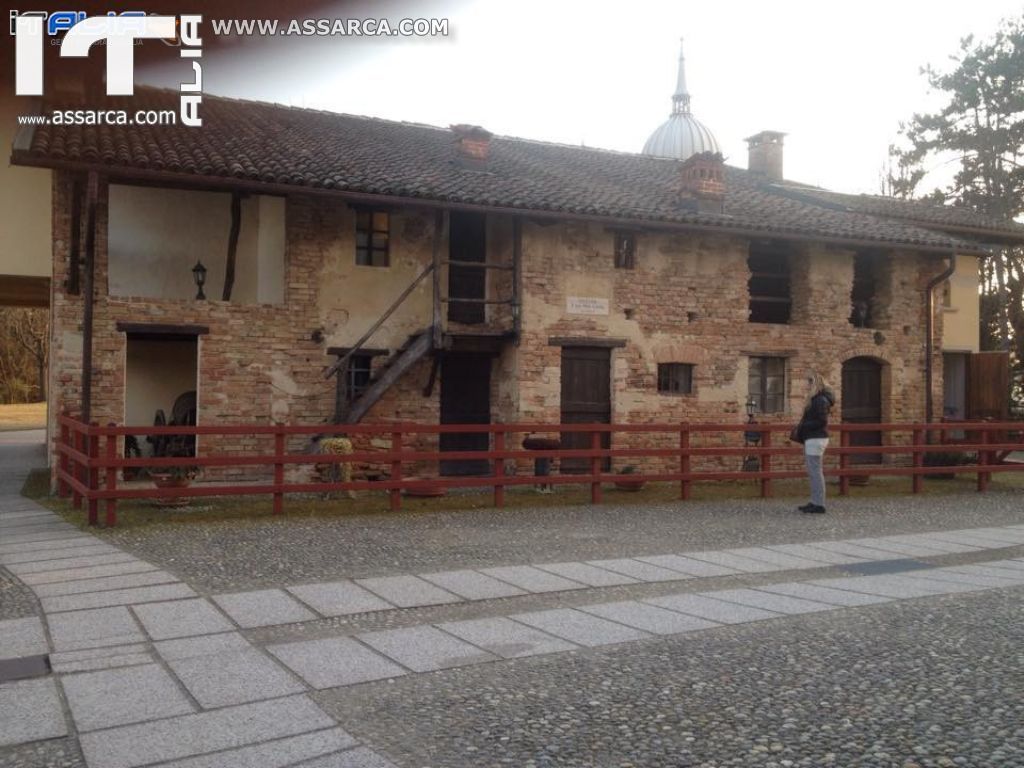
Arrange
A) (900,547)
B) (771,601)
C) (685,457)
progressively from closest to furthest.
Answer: (771,601), (900,547), (685,457)

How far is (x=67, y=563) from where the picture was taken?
6.98 meters

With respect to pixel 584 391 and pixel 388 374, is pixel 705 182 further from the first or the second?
pixel 388 374

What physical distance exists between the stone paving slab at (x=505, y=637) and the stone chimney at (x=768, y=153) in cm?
2161

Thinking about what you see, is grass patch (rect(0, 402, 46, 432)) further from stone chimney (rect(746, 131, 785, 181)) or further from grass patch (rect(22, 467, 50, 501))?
stone chimney (rect(746, 131, 785, 181))

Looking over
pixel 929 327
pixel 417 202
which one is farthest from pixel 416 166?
pixel 929 327

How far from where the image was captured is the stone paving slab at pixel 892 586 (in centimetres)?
641

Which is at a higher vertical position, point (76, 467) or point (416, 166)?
point (416, 166)

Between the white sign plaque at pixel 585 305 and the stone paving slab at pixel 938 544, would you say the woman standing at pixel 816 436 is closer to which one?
the stone paving slab at pixel 938 544

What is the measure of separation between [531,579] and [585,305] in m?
9.67

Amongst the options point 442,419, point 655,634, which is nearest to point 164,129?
point 442,419

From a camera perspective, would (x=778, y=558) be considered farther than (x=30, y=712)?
Yes

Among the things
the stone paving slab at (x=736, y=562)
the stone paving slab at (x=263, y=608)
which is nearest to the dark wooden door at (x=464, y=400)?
the stone paving slab at (x=736, y=562)

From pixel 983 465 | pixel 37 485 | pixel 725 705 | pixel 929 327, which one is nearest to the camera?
pixel 725 705

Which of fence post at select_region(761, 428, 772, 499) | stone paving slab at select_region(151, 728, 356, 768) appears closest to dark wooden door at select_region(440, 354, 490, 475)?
fence post at select_region(761, 428, 772, 499)
